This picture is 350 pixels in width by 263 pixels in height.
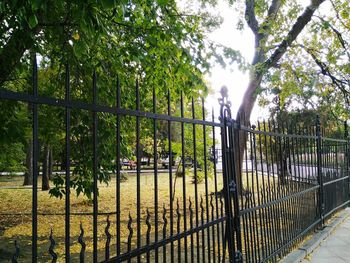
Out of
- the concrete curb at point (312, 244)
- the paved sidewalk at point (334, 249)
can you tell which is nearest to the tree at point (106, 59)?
the concrete curb at point (312, 244)

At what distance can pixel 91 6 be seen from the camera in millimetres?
2869

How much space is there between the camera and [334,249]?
651 centimetres

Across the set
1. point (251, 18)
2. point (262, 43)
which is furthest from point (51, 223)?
point (251, 18)

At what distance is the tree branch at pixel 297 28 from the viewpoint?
11.4 m

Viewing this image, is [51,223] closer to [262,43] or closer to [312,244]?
[312,244]

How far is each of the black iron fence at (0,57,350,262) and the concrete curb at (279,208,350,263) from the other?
6.1 inches

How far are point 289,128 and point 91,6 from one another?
4.80 metres

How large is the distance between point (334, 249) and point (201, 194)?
2978 millimetres

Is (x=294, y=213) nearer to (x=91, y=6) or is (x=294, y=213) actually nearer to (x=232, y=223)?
(x=232, y=223)

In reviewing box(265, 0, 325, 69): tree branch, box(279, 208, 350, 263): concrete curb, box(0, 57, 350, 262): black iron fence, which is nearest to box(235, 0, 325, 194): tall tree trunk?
box(265, 0, 325, 69): tree branch

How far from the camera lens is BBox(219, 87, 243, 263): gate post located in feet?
13.6

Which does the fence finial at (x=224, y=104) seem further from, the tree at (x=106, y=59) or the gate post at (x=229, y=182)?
the tree at (x=106, y=59)

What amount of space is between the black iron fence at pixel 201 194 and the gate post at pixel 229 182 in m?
0.01

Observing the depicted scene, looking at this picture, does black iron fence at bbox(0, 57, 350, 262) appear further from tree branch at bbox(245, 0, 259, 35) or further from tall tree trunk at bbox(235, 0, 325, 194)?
tree branch at bbox(245, 0, 259, 35)
